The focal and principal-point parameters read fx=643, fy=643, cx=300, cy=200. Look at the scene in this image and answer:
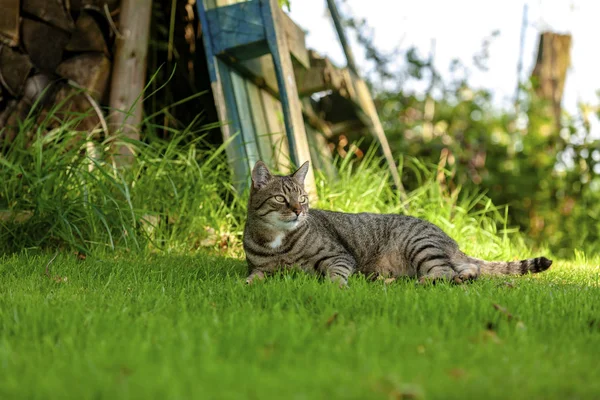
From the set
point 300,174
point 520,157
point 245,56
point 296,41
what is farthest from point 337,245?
point 520,157

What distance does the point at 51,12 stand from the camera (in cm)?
555

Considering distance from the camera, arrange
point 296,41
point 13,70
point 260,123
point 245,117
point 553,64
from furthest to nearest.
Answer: point 553,64
point 296,41
point 260,123
point 245,117
point 13,70

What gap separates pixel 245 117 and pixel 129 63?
1.10 meters

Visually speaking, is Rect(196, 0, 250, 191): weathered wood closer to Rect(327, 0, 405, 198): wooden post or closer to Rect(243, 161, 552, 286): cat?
Rect(243, 161, 552, 286): cat

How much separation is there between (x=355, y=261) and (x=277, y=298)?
1165mm

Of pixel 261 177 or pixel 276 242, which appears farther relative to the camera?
pixel 261 177

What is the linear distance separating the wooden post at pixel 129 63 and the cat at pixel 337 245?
2.09m

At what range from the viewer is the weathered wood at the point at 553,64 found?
9578 mm

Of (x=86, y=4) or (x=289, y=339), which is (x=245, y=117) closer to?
(x=86, y=4)

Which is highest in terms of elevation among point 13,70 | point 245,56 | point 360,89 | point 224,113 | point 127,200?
A: point 245,56

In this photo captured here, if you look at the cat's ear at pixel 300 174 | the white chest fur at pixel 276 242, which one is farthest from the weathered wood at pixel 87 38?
the white chest fur at pixel 276 242

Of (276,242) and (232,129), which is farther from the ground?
(232,129)

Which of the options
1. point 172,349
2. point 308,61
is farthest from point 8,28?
point 172,349

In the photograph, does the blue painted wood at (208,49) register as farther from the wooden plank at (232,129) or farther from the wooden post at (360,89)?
the wooden post at (360,89)
